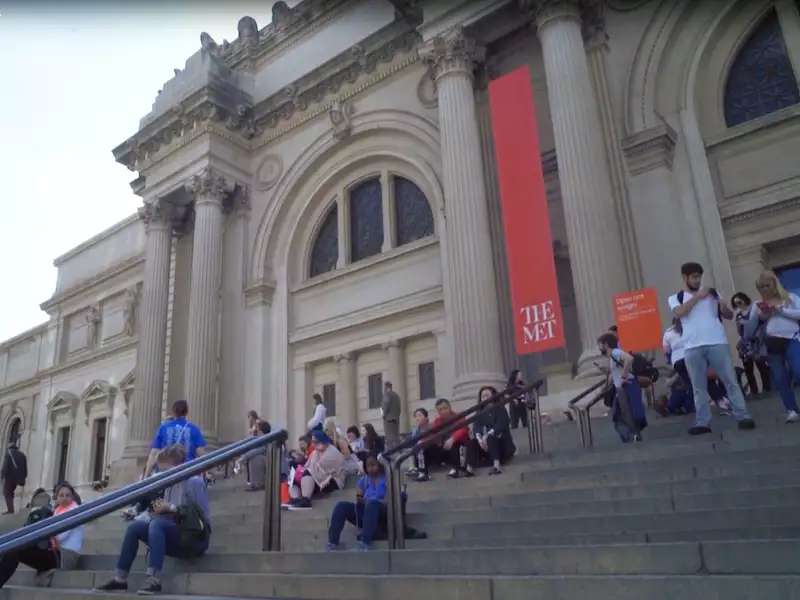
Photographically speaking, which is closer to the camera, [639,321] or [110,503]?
[110,503]

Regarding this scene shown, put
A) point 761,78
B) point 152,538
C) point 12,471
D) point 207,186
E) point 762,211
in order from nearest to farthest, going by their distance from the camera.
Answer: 1. point 152,538
2. point 762,211
3. point 761,78
4. point 12,471
5. point 207,186

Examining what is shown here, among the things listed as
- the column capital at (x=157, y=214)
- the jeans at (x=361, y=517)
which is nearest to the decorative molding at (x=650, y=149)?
the jeans at (x=361, y=517)

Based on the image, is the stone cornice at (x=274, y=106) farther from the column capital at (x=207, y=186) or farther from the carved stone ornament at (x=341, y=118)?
the column capital at (x=207, y=186)

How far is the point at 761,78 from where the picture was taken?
11.6 meters

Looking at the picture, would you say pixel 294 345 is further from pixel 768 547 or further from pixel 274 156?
pixel 768 547

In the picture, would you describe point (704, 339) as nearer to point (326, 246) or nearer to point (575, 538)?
point (575, 538)

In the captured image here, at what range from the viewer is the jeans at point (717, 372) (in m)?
6.23

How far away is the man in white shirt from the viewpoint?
6.24 meters

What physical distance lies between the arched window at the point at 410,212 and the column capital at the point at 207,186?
15.8ft

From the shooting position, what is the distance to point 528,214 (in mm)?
11656

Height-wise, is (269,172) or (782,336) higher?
(269,172)

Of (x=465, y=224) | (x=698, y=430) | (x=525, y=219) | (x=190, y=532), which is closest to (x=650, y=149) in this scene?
(x=525, y=219)

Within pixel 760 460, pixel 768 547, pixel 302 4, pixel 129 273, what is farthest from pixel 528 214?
pixel 129 273

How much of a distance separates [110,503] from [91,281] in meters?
23.0
